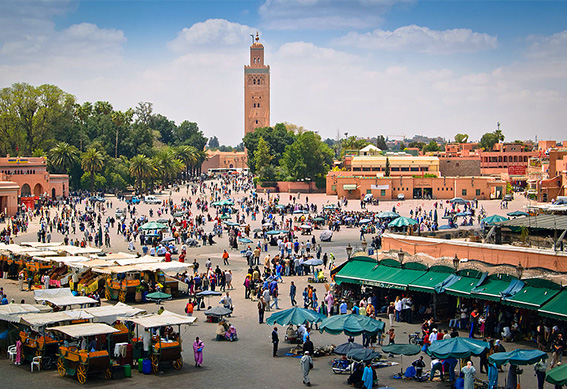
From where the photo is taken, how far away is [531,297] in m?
19.6

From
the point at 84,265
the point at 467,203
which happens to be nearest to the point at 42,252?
the point at 84,265

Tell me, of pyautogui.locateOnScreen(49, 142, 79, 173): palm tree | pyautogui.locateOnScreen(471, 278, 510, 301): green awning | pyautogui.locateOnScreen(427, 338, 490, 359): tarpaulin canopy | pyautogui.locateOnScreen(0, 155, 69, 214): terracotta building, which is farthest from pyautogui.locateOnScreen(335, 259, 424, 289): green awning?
pyautogui.locateOnScreen(49, 142, 79, 173): palm tree

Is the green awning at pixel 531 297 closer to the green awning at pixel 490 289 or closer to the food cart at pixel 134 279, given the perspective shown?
the green awning at pixel 490 289

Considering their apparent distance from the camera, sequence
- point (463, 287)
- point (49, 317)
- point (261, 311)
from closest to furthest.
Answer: point (49, 317), point (463, 287), point (261, 311)

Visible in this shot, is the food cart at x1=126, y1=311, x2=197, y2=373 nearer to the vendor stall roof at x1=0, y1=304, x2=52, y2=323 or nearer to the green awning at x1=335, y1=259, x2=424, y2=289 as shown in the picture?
the vendor stall roof at x1=0, y1=304, x2=52, y2=323

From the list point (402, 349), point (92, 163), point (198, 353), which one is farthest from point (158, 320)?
A: point (92, 163)

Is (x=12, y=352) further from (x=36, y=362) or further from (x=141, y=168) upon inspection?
(x=141, y=168)

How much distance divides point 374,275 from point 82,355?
1069 cm

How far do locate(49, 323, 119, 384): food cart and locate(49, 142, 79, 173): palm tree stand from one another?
68.9 metres

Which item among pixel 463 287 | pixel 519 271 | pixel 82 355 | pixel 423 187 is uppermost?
pixel 423 187

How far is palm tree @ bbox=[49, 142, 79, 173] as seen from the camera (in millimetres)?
82750

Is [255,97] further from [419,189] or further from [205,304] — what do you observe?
[205,304]

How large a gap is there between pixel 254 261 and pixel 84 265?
8970 mm

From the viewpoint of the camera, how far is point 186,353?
61.4 feet
